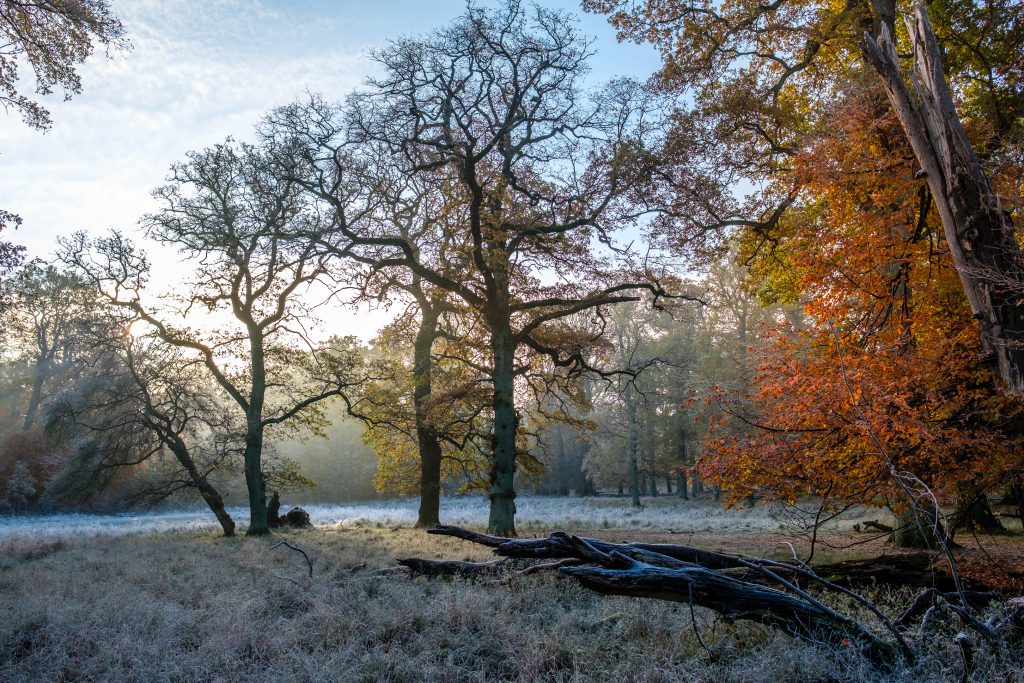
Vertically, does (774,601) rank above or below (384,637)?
above

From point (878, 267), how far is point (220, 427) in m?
18.3

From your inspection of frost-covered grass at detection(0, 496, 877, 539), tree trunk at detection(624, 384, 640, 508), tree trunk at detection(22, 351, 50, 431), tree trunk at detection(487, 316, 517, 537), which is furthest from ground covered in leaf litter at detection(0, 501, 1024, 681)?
tree trunk at detection(22, 351, 50, 431)

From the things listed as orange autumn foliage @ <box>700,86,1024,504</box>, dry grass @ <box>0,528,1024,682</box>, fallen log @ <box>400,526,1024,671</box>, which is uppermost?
orange autumn foliage @ <box>700,86,1024,504</box>

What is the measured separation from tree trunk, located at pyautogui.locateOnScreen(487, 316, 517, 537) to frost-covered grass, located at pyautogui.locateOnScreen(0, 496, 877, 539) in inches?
158

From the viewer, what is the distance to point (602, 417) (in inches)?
1571

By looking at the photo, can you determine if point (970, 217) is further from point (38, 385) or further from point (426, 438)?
point (38, 385)

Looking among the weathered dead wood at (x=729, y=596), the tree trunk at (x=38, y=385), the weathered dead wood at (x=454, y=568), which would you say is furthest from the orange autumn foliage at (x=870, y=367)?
the tree trunk at (x=38, y=385)

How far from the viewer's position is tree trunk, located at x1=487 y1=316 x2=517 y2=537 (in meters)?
14.6

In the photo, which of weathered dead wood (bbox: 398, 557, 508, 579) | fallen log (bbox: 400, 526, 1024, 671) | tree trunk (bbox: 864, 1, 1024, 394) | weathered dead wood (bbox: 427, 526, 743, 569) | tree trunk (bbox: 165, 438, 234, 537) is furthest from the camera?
tree trunk (bbox: 165, 438, 234, 537)

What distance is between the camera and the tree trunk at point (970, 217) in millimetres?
6243

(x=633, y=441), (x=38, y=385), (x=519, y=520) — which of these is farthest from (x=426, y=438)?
(x=38, y=385)

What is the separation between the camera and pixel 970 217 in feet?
21.0

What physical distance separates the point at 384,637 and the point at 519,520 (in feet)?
65.0

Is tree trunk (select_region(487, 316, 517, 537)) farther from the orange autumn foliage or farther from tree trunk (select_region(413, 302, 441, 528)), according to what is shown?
the orange autumn foliage
